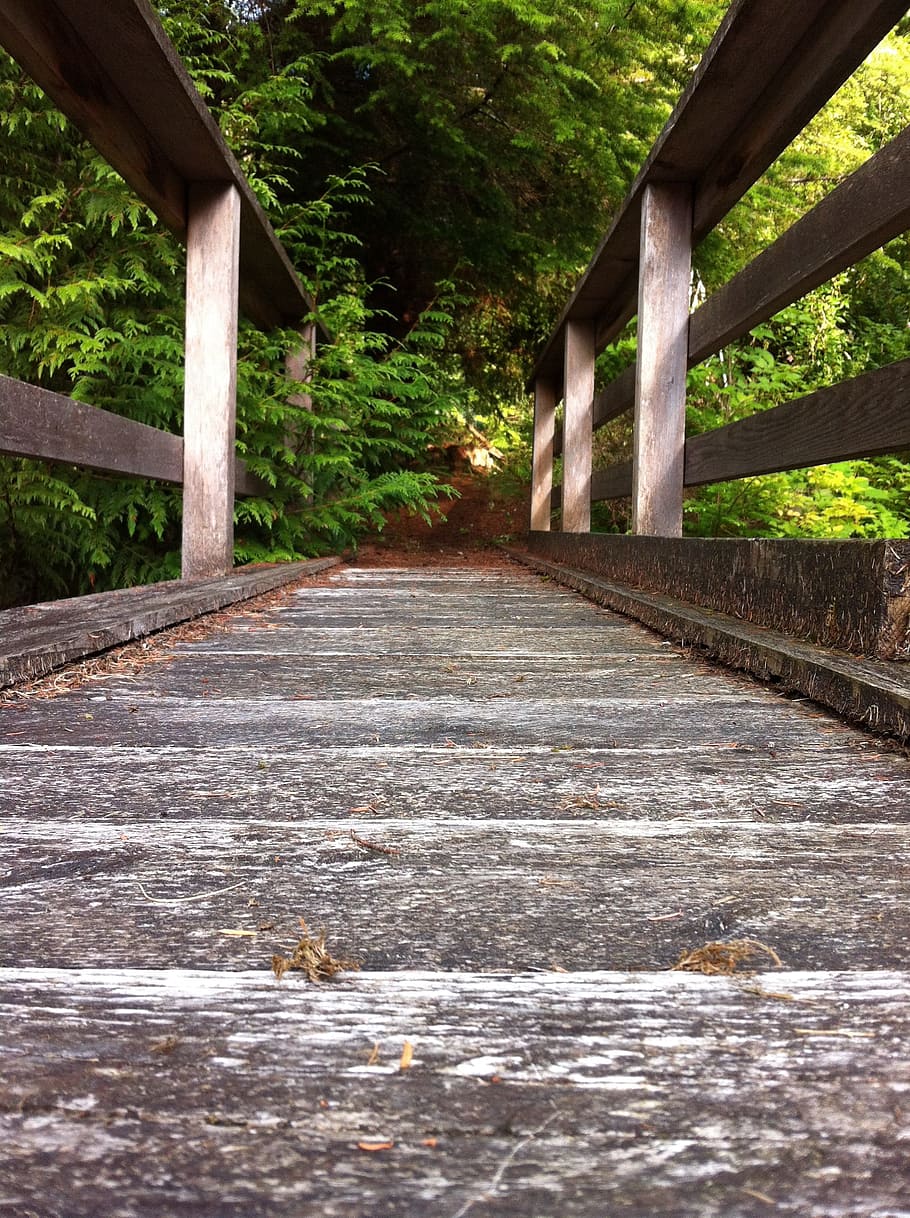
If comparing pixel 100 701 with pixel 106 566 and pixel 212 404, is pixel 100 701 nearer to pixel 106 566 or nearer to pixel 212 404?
pixel 212 404

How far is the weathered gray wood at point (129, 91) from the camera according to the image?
2.73 metres

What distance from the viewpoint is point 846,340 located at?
992cm

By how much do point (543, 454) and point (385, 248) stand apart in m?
4.08

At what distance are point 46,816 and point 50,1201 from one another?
24.8 inches

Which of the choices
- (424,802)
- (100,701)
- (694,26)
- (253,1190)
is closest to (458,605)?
(100,701)

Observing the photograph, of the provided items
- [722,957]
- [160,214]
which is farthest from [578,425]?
[722,957]

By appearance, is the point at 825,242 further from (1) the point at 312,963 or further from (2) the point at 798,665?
(1) the point at 312,963

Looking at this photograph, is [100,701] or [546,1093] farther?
[100,701]

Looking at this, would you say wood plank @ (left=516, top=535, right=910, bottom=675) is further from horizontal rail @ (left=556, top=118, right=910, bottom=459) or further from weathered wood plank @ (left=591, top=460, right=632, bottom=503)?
weathered wood plank @ (left=591, top=460, right=632, bottom=503)

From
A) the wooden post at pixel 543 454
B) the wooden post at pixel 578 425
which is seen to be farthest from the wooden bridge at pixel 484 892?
the wooden post at pixel 543 454

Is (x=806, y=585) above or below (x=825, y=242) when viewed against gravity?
below

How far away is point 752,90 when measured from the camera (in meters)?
3.07

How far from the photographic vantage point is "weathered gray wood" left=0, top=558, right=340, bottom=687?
68.9 inches

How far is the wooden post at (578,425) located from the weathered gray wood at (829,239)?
10.6 ft
